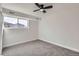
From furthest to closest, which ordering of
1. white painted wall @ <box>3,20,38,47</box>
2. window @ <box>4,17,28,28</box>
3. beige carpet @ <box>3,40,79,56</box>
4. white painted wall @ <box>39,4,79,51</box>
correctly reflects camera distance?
white painted wall @ <box>39,4,79,51</box>
beige carpet @ <box>3,40,79,56</box>
white painted wall @ <box>3,20,38,47</box>
window @ <box>4,17,28,28</box>

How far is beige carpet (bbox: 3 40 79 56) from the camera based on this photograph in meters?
2.25

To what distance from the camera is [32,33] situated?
2.38m

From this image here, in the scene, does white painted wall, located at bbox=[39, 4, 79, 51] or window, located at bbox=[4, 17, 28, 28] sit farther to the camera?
white painted wall, located at bbox=[39, 4, 79, 51]

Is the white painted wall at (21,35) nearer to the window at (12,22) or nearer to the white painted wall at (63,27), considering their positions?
the window at (12,22)

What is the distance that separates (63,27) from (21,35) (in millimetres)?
1504

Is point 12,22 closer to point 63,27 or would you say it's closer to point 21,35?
point 21,35

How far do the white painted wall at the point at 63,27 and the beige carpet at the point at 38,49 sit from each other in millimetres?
198

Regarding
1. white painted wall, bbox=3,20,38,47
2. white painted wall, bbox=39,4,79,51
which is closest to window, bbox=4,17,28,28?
white painted wall, bbox=3,20,38,47

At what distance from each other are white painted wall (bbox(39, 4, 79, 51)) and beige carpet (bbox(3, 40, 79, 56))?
7.8 inches

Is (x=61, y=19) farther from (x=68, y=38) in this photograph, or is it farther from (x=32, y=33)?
(x=32, y=33)

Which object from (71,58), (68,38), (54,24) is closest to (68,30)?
(68,38)

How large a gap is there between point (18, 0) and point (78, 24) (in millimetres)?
2683

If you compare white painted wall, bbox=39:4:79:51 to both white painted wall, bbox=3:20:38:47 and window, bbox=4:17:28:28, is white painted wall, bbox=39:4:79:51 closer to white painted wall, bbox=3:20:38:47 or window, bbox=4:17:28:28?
white painted wall, bbox=3:20:38:47

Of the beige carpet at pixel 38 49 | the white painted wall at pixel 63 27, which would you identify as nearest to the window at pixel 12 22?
the beige carpet at pixel 38 49
